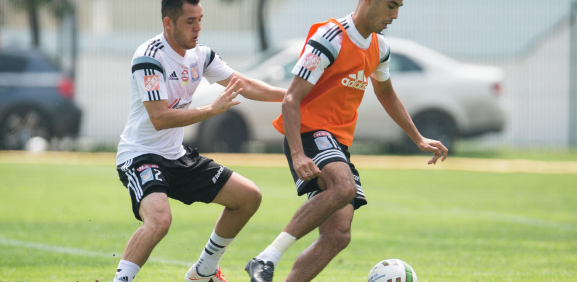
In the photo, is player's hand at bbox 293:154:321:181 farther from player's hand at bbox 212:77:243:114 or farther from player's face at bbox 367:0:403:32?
player's face at bbox 367:0:403:32

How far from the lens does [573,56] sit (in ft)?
78.7

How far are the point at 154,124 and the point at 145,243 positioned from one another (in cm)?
78

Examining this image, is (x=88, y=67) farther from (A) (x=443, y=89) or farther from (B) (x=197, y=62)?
(B) (x=197, y=62)

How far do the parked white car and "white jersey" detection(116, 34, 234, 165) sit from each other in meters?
11.7

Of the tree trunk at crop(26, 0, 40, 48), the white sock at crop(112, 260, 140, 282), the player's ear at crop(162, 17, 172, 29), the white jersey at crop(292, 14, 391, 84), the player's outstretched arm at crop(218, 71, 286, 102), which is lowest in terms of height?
the tree trunk at crop(26, 0, 40, 48)

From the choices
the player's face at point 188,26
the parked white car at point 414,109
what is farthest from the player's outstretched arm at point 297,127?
the parked white car at point 414,109

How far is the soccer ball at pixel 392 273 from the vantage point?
5.60m

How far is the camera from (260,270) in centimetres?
505

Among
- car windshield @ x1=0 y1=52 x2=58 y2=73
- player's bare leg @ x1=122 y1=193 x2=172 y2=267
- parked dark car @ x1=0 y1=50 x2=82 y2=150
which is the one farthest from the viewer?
car windshield @ x1=0 y1=52 x2=58 y2=73

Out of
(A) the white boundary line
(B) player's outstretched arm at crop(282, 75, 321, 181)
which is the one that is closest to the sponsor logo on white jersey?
(B) player's outstretched arm at crop(282, 75, 321, 181)

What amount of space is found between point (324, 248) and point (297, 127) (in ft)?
2.61

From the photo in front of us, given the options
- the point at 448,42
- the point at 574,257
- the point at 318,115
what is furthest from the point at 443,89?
the point at 318,115

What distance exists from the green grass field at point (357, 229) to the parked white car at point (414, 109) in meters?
2.17

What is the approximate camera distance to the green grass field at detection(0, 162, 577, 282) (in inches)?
272
